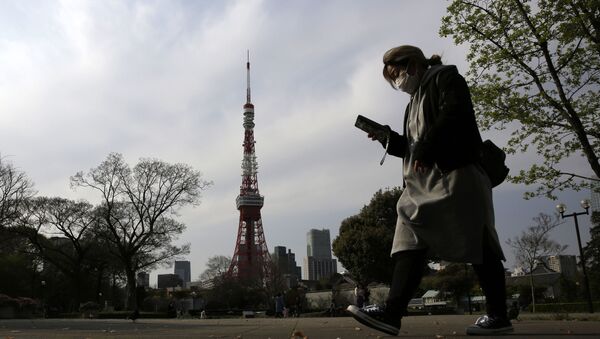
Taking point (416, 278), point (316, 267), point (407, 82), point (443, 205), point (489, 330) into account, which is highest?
point (316, 267)

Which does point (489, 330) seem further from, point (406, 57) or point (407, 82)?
point (406, 57)

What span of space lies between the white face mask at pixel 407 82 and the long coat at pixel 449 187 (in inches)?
6.6

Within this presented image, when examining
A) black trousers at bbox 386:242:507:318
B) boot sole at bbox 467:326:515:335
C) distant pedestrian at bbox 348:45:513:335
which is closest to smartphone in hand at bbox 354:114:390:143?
distant pedestrian at bbox 348:45:513:335

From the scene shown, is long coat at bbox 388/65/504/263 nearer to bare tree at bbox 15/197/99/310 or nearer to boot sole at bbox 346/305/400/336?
boot sole at bbox 346/305/400/336

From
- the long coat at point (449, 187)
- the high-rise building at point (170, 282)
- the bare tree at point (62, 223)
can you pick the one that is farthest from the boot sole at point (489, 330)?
the high-rise building at point (170, 282)

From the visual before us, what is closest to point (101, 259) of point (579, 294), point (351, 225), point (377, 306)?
point (351, 225)

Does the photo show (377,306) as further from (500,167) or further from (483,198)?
(500,167)

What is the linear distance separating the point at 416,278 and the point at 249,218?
65099 millimetres

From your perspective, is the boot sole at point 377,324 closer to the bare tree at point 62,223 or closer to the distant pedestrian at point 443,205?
the distant pedestrian at point 443,205

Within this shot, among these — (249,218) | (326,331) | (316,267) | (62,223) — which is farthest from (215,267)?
(316,267)

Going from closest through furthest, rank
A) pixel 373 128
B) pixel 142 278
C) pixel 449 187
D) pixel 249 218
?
pixel 449 187 < pixel 373 128 < pixel 142 278 < pixel 249 218

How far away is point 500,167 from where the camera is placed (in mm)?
3168

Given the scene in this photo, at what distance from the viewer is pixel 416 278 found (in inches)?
119

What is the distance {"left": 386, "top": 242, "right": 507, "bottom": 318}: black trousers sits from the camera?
2.99m
